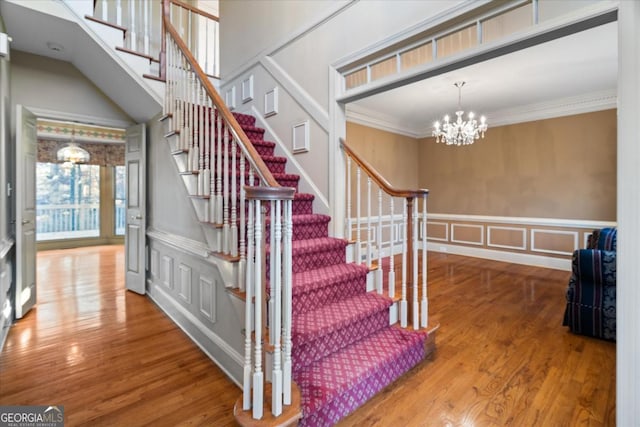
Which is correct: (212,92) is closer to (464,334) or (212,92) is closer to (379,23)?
(379,23)

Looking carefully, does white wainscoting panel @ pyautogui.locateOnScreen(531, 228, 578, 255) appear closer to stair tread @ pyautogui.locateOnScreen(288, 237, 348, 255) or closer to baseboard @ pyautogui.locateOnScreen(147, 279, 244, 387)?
stair tread @ pyautogui.locateOnScreen(288, 237, 348, 255)

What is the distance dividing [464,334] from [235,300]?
6.66 feet

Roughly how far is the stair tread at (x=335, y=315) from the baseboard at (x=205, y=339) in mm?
504

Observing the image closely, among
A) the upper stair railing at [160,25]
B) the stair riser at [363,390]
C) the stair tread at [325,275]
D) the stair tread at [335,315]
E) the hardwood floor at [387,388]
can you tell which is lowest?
the hardwood floor at [387,388]

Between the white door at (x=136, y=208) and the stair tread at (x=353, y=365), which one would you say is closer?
the stair tread at (x=353, y=365)

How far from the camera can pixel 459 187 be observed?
20.2 feet

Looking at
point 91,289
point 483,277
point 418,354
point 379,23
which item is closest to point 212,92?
point 379,23

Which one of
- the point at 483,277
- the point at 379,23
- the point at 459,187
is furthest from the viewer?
the point at 459,187

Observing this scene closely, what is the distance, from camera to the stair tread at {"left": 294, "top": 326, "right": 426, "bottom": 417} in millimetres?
1610

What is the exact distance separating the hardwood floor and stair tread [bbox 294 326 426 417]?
18cm

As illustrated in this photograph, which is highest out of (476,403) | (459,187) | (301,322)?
(459,187)

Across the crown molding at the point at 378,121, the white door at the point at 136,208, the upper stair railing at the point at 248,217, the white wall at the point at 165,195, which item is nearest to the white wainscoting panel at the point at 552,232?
the crown molding at the point at 378,121

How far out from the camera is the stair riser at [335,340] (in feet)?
5.81

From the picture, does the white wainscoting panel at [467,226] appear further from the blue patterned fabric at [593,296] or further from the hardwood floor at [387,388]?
the blue patterned fabric at [593,296]
